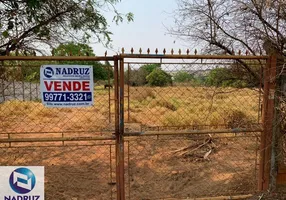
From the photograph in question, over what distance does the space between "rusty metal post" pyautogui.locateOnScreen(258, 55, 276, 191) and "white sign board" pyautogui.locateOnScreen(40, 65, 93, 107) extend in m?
2.27

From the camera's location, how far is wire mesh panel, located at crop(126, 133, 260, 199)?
4507 millimetres

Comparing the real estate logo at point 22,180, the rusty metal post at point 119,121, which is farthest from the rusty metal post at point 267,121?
the real estate logo at point 22,180

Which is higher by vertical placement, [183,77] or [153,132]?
[183,77]

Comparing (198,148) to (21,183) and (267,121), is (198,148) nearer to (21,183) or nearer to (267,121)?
(267,121)

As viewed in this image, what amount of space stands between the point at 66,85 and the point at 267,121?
264 centimetres

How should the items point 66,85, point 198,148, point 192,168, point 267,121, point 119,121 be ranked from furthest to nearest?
point 198,148 < point 192,168 < point 267,121 < point 119,121 < point 66,85

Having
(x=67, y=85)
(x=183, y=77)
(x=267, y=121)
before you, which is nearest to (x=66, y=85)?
(x=67, y=85)

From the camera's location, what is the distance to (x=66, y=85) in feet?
10.2

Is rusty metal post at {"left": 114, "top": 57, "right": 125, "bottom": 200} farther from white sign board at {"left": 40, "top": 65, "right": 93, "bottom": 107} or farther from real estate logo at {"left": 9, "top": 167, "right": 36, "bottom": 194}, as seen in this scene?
real estate logo at {"left": 9, "top": 167, "right": 36, "bottom": 194}

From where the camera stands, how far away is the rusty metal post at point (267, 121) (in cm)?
344

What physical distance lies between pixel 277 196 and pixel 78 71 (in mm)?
3128

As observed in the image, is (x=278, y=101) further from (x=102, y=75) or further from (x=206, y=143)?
(x=206, y=143)

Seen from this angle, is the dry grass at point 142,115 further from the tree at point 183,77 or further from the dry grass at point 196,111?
the tree at point 183,77

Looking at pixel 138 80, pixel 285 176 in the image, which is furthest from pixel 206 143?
pixel 285 176
